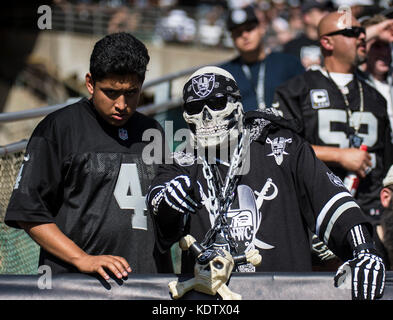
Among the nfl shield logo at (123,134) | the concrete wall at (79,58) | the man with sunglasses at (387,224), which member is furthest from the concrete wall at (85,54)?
the nfl shield logo at (123,134)

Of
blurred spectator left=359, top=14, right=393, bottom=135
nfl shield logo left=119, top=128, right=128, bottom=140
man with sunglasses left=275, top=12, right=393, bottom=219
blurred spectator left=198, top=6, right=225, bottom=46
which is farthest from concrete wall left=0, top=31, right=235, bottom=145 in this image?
nfl shield logo left=119, top=128, right=128, bottom=140

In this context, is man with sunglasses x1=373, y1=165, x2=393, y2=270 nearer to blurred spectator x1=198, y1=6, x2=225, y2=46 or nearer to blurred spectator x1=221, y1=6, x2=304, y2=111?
blurred spectator x1=221, y1=6, x2=304, y2=111

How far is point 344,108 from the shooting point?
4.60 meters

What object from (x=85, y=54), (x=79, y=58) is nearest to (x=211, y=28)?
(x=85, y=54)

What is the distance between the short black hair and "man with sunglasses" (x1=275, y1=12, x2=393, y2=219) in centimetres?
148

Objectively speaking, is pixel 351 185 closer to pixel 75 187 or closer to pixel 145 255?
pixel 145 255

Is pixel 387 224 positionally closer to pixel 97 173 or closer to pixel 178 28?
pixel 97 173

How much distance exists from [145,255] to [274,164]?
0.80m

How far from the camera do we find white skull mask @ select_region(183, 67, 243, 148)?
3.25 m

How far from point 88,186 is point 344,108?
6.82 ft

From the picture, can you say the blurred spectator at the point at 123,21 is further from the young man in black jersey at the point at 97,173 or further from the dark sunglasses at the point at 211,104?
the dark sunglasses at the point at 211,104
